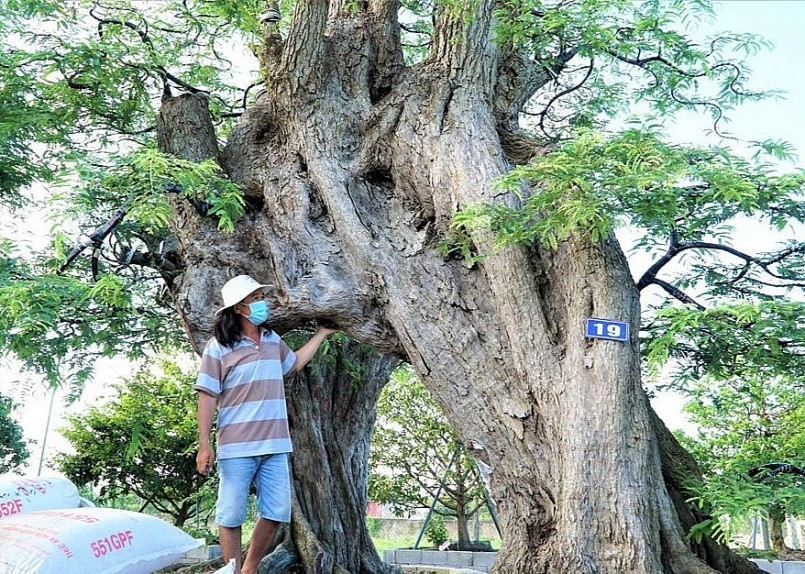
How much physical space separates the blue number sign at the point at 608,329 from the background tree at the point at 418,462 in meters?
5.28

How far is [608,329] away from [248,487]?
1.70 metres

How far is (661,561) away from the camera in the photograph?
3.27 m

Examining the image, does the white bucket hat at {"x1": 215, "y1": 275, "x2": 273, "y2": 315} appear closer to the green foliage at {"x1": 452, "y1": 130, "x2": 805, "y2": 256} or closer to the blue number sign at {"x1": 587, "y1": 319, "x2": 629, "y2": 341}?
the green foliage at {"x1": 452, "y1": 130, "x2": 805, "y2": 256}

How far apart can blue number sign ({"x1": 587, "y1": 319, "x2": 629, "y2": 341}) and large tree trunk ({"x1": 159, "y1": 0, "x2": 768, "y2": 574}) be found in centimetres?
4

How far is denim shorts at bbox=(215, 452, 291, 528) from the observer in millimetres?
3250

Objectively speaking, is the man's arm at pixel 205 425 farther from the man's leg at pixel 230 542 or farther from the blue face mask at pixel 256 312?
the blue face mask at pixel 256 312

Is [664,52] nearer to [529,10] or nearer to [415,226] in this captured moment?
[529,10]

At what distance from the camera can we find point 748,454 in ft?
12.2

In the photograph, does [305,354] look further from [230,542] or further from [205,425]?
[230,542]

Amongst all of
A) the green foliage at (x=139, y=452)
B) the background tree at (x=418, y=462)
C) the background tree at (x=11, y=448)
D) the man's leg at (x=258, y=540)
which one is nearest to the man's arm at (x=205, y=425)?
the man's leg at (x=258, y=540)

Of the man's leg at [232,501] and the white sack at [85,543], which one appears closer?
the white sack at [85,543]

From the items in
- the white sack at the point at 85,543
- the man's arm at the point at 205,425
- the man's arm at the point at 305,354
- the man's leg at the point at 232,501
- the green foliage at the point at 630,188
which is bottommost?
the white sack at the point at 85,543

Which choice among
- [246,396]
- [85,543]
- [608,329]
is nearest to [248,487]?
[246,396]

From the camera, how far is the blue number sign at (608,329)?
3449 mm
